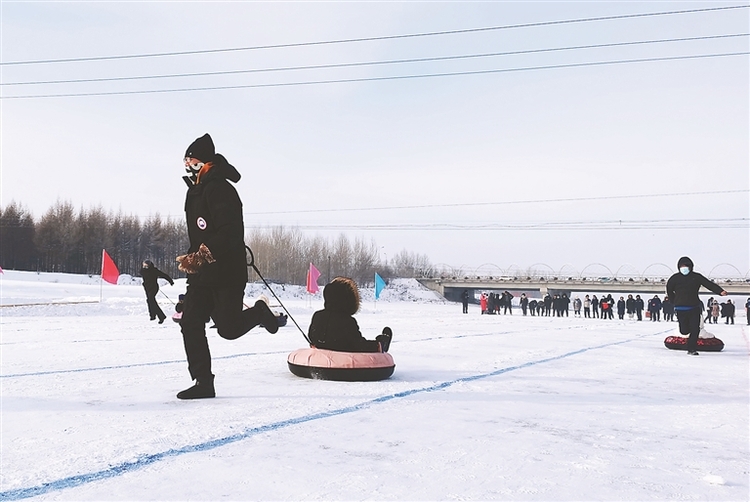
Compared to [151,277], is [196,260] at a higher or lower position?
higher

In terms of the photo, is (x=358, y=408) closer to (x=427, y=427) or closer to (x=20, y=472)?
(x=427, y=427)

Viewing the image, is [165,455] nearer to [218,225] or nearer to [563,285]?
[218,225]

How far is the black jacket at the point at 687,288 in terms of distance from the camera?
35.3 feet

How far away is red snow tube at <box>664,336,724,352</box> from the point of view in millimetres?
11492

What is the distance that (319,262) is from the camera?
88625mm

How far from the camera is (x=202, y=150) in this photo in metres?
5.20

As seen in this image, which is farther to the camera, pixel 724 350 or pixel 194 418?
pixel 724 350

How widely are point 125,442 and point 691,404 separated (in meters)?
4.57

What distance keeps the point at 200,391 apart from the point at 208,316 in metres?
0.61

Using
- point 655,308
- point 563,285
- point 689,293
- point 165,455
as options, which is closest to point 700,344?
point 689,293

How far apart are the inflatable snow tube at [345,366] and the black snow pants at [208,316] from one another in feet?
4.12

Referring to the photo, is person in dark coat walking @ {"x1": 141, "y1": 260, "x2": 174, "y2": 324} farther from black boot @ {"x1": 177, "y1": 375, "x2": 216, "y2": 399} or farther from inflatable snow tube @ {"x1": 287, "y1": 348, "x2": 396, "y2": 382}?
black boot @ {"x1": 177, "y1": 375, "x2": 216, "y2": 399}

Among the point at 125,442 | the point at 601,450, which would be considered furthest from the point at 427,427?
the point at 125,442

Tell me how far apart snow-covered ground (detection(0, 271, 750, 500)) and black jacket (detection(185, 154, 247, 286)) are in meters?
1.00
